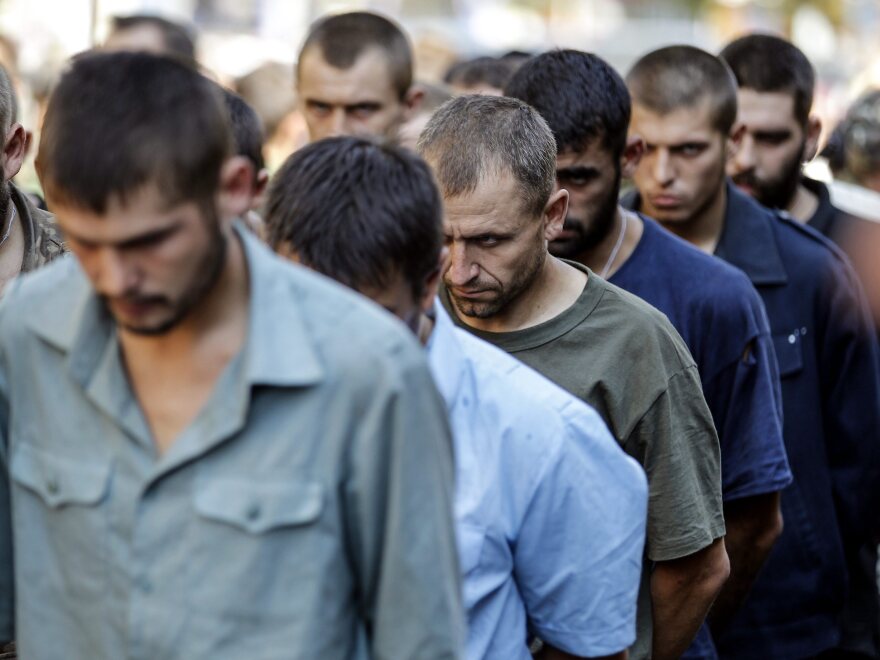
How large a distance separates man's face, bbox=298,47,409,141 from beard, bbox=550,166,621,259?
2298mm

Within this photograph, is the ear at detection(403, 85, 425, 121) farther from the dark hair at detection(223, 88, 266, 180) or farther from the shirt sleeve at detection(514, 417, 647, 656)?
the shirt sleeve at detection(514, 417, 647, 656)

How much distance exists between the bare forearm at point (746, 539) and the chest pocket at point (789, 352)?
27.1 inches

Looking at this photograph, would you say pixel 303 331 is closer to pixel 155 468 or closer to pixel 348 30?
pixel 155 468

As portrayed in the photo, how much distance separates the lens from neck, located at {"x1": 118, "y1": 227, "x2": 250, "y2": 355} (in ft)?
7.09

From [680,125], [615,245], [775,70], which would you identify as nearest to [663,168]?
[680,125]

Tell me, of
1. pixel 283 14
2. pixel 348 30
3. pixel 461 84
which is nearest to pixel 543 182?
pixel 348 30

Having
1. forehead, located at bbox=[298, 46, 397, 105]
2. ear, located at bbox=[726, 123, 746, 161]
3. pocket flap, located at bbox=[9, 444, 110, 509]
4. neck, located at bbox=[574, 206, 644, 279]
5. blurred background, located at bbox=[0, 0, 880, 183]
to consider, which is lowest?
blurred background, located at bbox=[0, 0, 880, 183]

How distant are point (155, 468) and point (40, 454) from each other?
22cm

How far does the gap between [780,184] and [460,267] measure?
269 centimetres

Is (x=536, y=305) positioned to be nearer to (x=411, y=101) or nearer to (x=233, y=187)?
(x=233, y=187)

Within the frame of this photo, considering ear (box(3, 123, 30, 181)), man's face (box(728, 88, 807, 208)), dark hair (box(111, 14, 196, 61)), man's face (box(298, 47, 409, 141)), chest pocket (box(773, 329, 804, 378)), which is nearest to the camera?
ear (box(3, 123, 30, 181))

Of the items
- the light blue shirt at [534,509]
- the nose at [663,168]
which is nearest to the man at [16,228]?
the light blue shirt at [534,509]

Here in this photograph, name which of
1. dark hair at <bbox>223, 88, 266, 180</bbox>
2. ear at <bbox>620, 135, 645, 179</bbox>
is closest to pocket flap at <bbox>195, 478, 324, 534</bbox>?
ear at <bbox>620, 135, 645, 179</bbox>

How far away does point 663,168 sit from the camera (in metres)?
5.01
